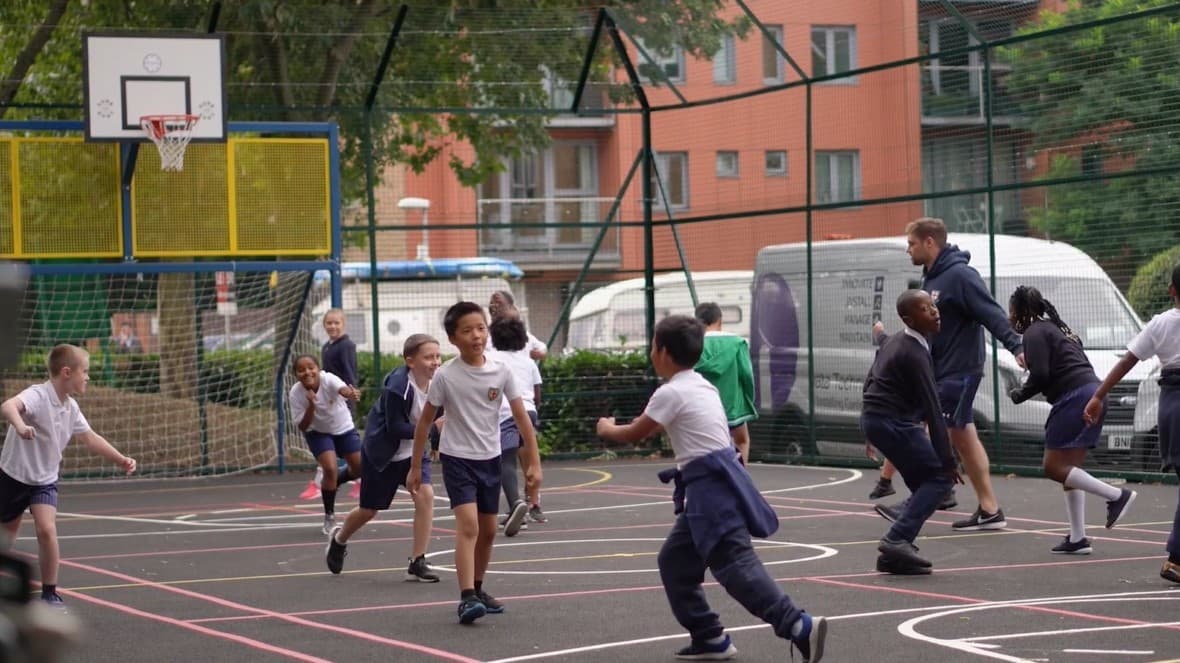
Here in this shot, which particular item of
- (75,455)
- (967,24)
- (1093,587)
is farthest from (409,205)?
(1093,587)

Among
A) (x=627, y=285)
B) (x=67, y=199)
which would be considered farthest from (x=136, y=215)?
(x=627, y=285)

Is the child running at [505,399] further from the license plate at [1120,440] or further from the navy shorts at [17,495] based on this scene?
the license plate at [1120,440]

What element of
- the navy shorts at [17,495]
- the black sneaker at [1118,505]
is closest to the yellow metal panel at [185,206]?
the navy shorts at [17,495]

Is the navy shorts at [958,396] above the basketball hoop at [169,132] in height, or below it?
below

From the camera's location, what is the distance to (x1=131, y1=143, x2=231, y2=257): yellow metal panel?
18578mm

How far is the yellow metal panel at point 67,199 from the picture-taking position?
59.4ft

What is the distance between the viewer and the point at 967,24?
16688 mm

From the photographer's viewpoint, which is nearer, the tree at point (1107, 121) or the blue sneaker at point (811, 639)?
the blue sneaker at point (811, 639)

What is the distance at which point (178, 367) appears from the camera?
21.1m

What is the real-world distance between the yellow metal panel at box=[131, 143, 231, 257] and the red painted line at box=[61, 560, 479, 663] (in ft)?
24.7

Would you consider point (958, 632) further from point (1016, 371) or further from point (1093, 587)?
point (1016, 371)

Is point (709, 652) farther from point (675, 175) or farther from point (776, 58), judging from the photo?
point (675, 175)

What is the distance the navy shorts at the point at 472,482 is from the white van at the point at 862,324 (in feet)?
27.2

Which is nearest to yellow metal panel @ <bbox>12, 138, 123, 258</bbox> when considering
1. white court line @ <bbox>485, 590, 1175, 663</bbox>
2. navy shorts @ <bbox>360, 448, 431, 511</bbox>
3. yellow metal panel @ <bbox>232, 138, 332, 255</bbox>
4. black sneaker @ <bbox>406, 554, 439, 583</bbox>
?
yellow metal panel @ <bbox>232, 138, 332, 255</bbox>
